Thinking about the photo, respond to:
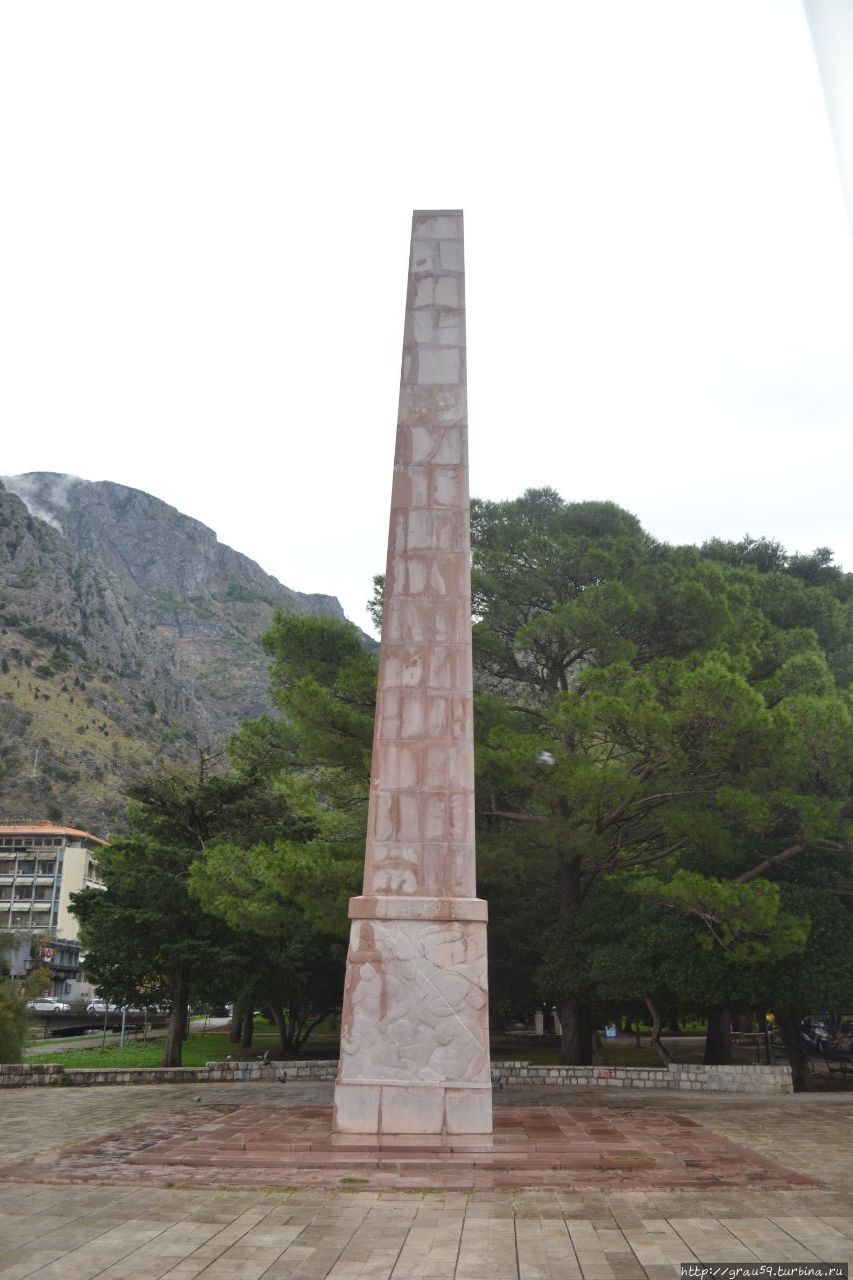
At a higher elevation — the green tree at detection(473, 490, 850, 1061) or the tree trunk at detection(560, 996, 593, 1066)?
the green tree at detection(473, 490, 850, 1061)

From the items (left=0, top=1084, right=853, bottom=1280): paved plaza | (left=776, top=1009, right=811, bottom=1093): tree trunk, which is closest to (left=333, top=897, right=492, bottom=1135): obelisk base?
(left=0, top=1084, right=853, bottom=1280): paved plaza

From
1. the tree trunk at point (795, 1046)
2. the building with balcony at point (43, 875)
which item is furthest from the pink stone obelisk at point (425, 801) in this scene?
the building with balcony at point (43, 875)

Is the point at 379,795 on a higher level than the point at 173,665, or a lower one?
lower

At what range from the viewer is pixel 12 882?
6291 centimetres

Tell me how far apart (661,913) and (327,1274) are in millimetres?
10340

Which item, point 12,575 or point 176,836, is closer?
point 176,836

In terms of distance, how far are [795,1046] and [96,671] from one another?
7700 centimetres

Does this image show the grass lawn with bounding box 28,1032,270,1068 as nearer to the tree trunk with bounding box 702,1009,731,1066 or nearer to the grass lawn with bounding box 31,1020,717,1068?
the grass lawn with bounding box 31,1020,717,1068

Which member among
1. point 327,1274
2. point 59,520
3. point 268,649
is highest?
point 59,520

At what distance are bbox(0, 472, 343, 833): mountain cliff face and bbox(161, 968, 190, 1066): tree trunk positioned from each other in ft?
57.9

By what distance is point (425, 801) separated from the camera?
9766 mm

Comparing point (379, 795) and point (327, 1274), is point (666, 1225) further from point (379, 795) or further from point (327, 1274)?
point (379, 795)

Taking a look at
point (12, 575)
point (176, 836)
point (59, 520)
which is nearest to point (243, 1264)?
point (176, 836)

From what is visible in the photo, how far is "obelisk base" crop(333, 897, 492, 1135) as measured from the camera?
344 inches
